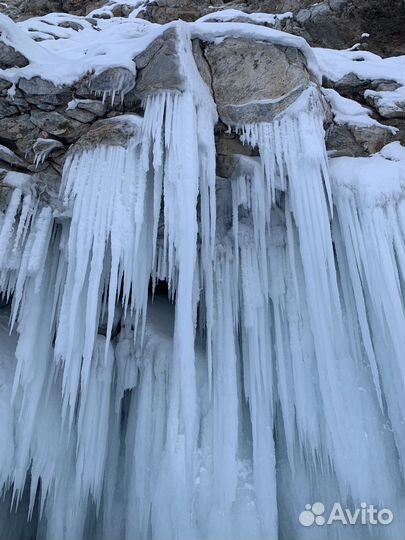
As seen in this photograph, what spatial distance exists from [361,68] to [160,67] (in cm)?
269

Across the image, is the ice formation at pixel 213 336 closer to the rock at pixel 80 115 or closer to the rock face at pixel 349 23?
the rock at pixel 80 115

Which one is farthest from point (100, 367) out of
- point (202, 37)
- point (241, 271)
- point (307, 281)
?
point (202, 37)

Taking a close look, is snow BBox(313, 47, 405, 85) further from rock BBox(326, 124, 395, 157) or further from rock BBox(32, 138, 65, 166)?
rock BBox(32, 138, 65, 166)

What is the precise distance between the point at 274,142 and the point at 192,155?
88 centimetres

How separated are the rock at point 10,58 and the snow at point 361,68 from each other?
3.34 meters

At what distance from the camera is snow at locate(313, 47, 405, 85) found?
4.92 metres

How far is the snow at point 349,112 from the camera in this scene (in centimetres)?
450

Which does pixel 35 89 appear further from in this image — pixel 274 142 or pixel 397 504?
pixel 397 504

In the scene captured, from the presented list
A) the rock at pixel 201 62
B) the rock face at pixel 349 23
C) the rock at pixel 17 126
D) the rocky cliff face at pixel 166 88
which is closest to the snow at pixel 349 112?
the rocky cliff face at pixel 166 88

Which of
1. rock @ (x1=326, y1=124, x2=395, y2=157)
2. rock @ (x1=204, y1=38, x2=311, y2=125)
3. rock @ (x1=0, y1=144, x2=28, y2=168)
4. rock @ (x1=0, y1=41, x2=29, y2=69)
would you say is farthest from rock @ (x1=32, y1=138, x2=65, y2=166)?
rock @ (x1=326, y1=124, x2=395, y2=157)

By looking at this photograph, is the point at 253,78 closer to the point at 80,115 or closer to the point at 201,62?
the point at 201,62

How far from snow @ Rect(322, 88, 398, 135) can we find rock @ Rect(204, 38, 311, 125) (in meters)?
0.54

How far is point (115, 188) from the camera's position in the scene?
389cm

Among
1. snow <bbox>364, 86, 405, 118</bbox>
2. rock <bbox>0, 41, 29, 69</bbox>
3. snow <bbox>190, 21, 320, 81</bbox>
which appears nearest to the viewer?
rock <bbox>0, 41, 29, 69</bbox>
